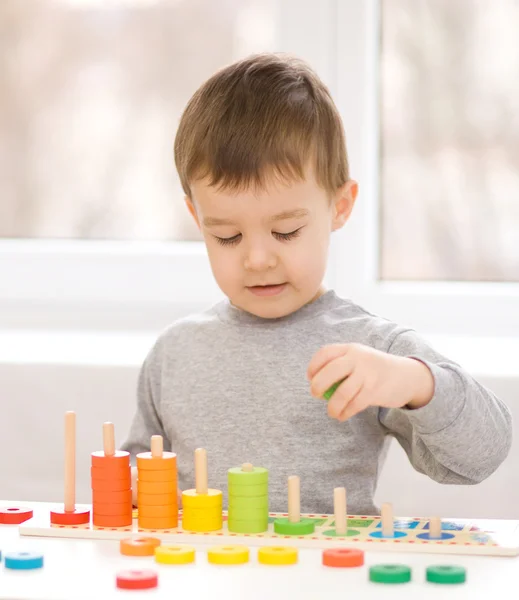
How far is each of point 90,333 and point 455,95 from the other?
2.57ft

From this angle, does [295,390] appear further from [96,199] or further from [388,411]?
[96,199]

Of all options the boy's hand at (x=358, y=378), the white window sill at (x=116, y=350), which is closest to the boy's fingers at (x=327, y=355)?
the boy's hand at (x=358, y=378)

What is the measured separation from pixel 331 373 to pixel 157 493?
19 cm

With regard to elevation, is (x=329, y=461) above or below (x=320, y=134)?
below

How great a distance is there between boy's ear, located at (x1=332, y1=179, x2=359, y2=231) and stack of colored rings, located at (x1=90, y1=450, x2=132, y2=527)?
417 mm

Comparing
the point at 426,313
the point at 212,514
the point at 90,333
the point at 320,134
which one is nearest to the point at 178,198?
the point at 90,333

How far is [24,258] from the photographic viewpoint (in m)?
1.99

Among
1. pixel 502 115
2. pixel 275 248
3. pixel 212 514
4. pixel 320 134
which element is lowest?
pixel 212 514

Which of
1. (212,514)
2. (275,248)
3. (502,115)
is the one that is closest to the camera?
(212,514)

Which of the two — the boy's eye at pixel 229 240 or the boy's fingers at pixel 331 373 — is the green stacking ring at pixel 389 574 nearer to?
the boy's fingers at pixel 331 373

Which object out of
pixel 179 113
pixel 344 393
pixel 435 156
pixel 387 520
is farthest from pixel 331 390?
pixel 179 113

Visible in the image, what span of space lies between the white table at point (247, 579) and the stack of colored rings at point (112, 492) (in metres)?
0.08

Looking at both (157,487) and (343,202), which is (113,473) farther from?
(343,202)

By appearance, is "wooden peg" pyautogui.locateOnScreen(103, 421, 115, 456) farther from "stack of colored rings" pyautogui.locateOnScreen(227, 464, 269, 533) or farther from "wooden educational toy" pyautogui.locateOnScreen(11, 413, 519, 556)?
"stack of colored rings" pyautogui.locateOnScreen(227, 464, 269, 533)
